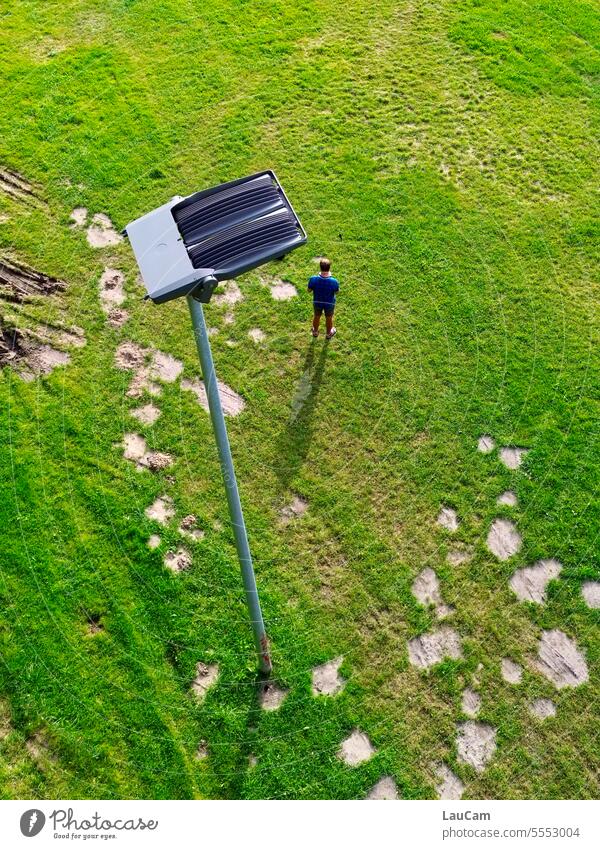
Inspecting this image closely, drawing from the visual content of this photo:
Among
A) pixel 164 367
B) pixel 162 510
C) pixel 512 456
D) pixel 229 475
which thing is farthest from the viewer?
pixel 164 367

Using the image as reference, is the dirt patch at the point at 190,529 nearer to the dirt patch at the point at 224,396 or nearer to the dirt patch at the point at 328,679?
the dirt patch at the point at 224,396

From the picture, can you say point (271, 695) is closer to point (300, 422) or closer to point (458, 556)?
point (458, 556)

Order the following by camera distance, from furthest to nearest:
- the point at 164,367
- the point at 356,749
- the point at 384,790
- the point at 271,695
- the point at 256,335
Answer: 1. the point at 256,335
2. the point at 164,367
3. the point at 271,695
4. the point at 356,749
5. the point at 384,790

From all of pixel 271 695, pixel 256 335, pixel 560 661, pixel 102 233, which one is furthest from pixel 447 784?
pixel 102 233

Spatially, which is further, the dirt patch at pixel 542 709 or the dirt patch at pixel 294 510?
the dirt patch at pixel 294 510

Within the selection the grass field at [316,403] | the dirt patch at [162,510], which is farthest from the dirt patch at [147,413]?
the dirt patch at [162,510]
